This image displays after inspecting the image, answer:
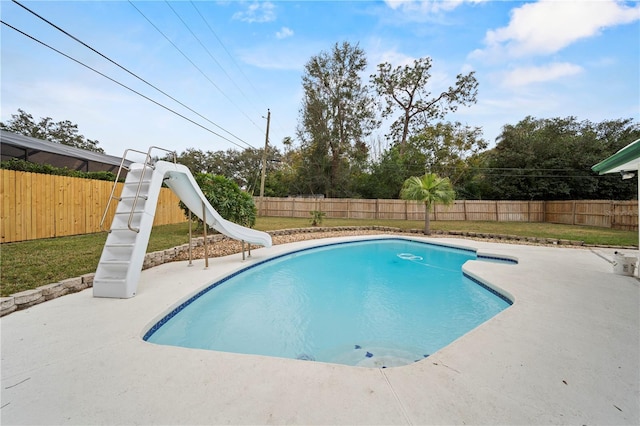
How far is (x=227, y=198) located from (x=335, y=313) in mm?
5413

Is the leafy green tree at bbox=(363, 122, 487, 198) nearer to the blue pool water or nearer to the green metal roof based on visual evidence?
the blue pool water

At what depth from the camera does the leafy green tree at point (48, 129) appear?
20.6 meters

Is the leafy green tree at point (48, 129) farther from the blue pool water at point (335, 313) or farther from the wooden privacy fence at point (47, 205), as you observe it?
the blue pool water at point (335, 313)

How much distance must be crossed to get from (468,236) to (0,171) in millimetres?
13476

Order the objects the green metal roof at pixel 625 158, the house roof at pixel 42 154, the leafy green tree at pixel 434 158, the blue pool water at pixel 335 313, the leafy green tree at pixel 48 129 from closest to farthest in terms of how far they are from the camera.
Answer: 1. the blue pool water at pixel 335 313
2. the green metal roof at pixel 625 158
3. the house roof at pixel 42 154
4. the leafy green tree at pixel 434 158
5. the leafy green tree at pixel 48 129

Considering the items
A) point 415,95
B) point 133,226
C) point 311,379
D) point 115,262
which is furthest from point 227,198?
point 415,95

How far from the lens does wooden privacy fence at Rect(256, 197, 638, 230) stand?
529 inches

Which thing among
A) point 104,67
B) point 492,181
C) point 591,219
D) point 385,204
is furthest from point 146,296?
point 492,181

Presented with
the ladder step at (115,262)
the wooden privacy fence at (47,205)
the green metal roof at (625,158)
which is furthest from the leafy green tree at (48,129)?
the green metal roof at (625,158)

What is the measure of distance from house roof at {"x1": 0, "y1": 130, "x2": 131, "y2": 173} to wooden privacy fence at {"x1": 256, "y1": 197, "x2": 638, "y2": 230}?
9.39 metres

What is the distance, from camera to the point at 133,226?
390 centimetres

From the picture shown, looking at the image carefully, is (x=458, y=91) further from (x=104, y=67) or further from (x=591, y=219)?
(x=104, y=67)

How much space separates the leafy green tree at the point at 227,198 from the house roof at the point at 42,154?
7.88 metres

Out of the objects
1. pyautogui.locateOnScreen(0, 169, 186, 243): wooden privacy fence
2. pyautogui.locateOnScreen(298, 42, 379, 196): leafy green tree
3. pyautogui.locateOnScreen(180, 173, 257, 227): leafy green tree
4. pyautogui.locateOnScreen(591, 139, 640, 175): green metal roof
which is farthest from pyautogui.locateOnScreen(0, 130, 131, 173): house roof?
pyautogui.locateOnScreen(591, 139, 640, 175): green metal roof
